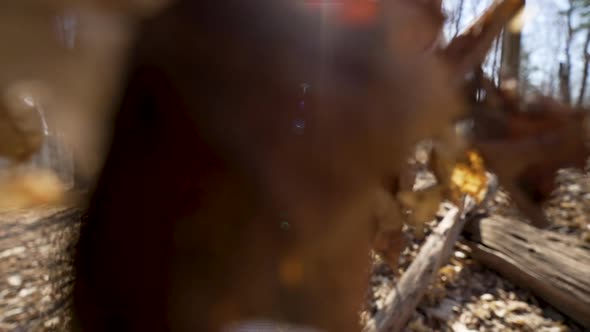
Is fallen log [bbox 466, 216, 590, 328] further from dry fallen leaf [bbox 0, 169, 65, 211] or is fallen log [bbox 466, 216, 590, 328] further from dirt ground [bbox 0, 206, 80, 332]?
dry fallen leaf [bbox 0, 169, 65, 211]

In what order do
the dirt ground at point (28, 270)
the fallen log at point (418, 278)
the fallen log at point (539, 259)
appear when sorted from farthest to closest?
the fallen log at point (539, 259), the fallen log at point (418, 278), the dirt ground at point (28, 270)

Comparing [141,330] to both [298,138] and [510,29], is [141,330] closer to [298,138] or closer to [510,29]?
[298,138]

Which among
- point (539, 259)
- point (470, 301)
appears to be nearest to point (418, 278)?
point (470, 301)

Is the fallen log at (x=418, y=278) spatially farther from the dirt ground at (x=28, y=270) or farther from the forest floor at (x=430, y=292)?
the dirt ground at (x=28, y=270)

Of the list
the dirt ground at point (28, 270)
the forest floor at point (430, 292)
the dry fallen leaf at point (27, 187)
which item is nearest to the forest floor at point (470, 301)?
the forest floor at point (430, 292)

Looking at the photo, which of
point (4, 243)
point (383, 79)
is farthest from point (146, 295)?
point (4, 243)
